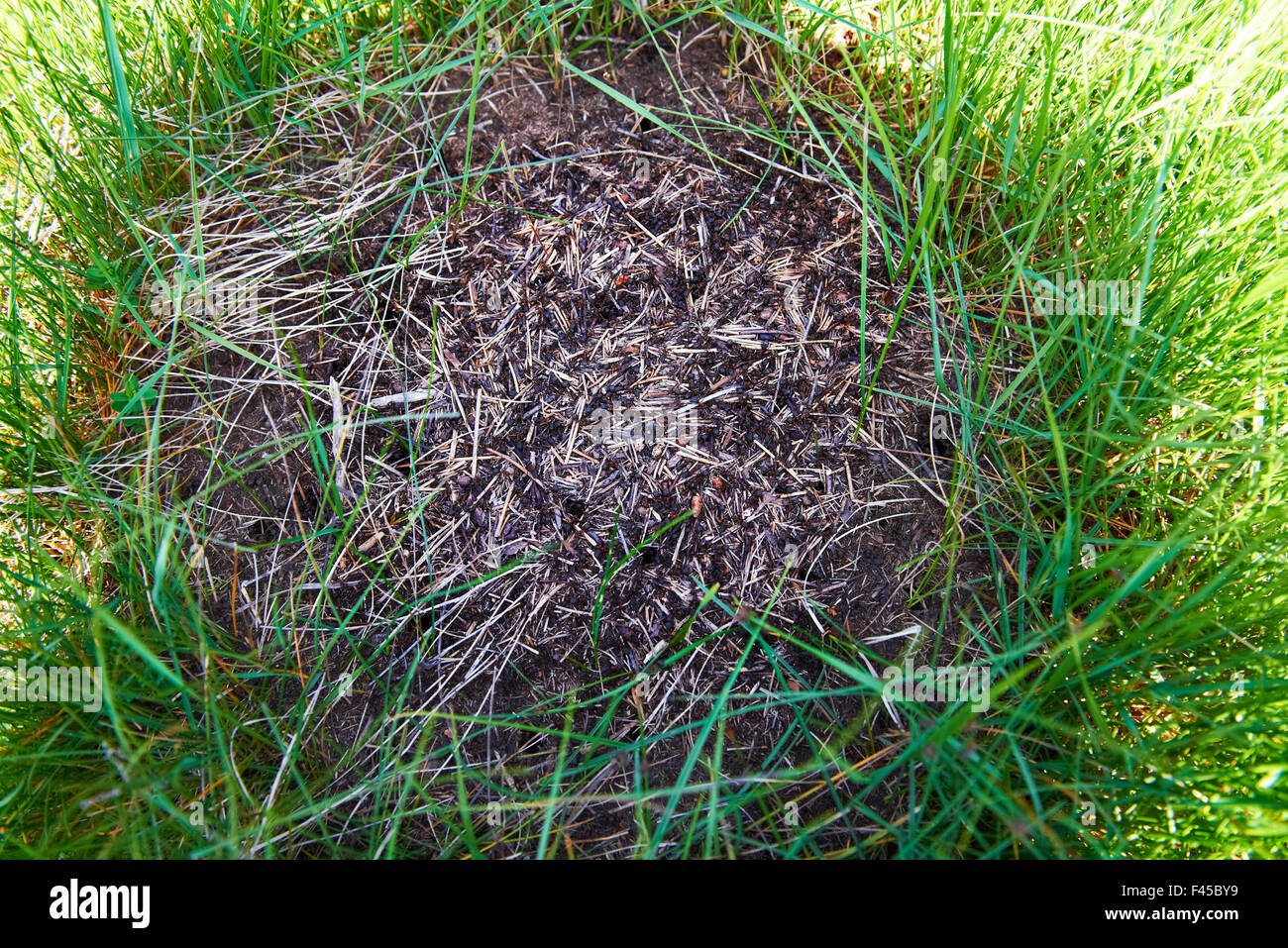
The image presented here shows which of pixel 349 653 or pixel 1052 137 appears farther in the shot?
pixel 1052 137

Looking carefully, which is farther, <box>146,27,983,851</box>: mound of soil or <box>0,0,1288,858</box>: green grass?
<box>146,27,983,851</box>: mound of soil

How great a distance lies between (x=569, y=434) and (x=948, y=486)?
2.61ft

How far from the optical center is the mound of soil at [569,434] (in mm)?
1333

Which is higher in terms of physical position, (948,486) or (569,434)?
(569,434)

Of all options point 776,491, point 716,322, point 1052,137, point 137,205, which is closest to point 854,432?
point 776,491

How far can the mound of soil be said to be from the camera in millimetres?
1333

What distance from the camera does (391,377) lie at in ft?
4.87

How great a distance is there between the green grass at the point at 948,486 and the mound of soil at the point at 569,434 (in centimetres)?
5

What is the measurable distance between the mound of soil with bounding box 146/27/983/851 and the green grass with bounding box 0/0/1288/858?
5 centimetres

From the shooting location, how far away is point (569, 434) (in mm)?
1432

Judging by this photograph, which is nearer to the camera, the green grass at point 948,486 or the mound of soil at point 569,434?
the green grass at point 948,486
